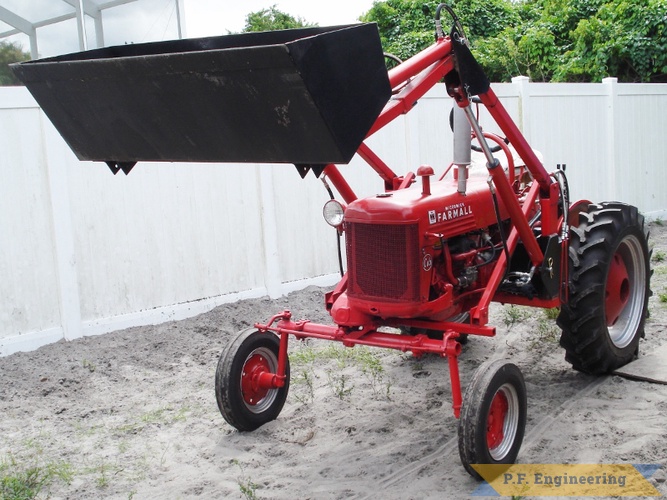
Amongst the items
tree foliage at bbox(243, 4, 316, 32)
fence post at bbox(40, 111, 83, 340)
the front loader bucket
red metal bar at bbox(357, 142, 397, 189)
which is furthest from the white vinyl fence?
tree foliage at bbox(243, 4, 316, 32)

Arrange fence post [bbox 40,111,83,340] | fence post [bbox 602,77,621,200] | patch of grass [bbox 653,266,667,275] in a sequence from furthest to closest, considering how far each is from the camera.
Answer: fence post [bbox 602,77,621,200]
patch of grass [bbox 653,266,667,275]
fence post [bbox 40,111,83,340]

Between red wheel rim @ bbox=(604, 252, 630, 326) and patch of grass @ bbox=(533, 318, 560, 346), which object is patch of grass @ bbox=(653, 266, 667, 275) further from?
red wheel rim @ bbox=(604, 252, 630, 326)

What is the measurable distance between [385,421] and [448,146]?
517cm

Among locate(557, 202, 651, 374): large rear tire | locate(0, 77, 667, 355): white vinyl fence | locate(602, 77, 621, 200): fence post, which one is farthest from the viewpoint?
locate(602, 77, 621, 200): fence post

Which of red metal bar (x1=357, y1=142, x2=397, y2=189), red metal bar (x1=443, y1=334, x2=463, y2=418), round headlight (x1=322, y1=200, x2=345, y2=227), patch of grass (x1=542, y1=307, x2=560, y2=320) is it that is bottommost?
patch of grass (x1=542, y1=307, x2=560, y2=320)

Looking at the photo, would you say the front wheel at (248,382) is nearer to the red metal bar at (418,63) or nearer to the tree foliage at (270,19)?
the red metal bar at (418,63)

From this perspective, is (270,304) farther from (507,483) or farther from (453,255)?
(507,483)

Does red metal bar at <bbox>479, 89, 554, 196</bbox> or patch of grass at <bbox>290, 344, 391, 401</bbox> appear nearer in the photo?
red metal bar at <bbox>479, 89, 554, 196</bbox>

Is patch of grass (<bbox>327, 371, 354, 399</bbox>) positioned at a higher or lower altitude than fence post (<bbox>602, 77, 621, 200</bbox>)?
lower

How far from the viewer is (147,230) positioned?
675 cm

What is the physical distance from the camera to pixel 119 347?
20.5ft

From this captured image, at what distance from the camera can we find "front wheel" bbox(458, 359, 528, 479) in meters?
3.70

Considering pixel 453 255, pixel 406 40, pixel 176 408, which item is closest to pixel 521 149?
pixel 453 255

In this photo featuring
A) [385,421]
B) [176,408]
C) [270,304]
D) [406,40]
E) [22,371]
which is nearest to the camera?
[385,421]
